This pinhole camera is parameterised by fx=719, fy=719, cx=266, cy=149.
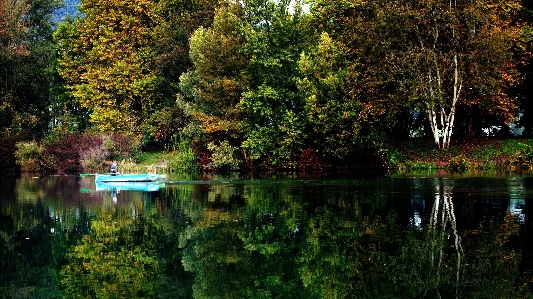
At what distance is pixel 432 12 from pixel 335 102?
8.99 meters

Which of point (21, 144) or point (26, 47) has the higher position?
point (26, 47)

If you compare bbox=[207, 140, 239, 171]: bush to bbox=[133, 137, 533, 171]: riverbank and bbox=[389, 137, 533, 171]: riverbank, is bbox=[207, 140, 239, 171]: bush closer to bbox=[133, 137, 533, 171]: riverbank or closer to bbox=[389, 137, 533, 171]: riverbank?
bbox=[133, 137, 533, 171]: riverbank

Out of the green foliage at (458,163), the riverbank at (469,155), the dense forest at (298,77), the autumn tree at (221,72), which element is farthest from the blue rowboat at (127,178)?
the green foliage at (458,163)

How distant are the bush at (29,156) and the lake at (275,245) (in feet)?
95.8

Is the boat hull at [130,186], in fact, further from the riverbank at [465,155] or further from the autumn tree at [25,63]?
the autumn tree at [25,63]

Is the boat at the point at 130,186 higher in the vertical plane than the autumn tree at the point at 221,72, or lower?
lower

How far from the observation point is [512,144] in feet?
172

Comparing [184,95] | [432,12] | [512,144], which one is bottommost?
[512,144]

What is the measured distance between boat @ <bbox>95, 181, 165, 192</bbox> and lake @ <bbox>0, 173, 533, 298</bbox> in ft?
20.5

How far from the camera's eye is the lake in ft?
45.9

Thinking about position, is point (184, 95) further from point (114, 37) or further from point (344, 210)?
point (344, 210)

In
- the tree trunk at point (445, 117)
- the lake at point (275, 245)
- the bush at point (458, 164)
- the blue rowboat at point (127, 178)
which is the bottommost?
the lake at point (275, 245)

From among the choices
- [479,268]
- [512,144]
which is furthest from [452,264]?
[512,144]

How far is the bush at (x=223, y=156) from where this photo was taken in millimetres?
53844
